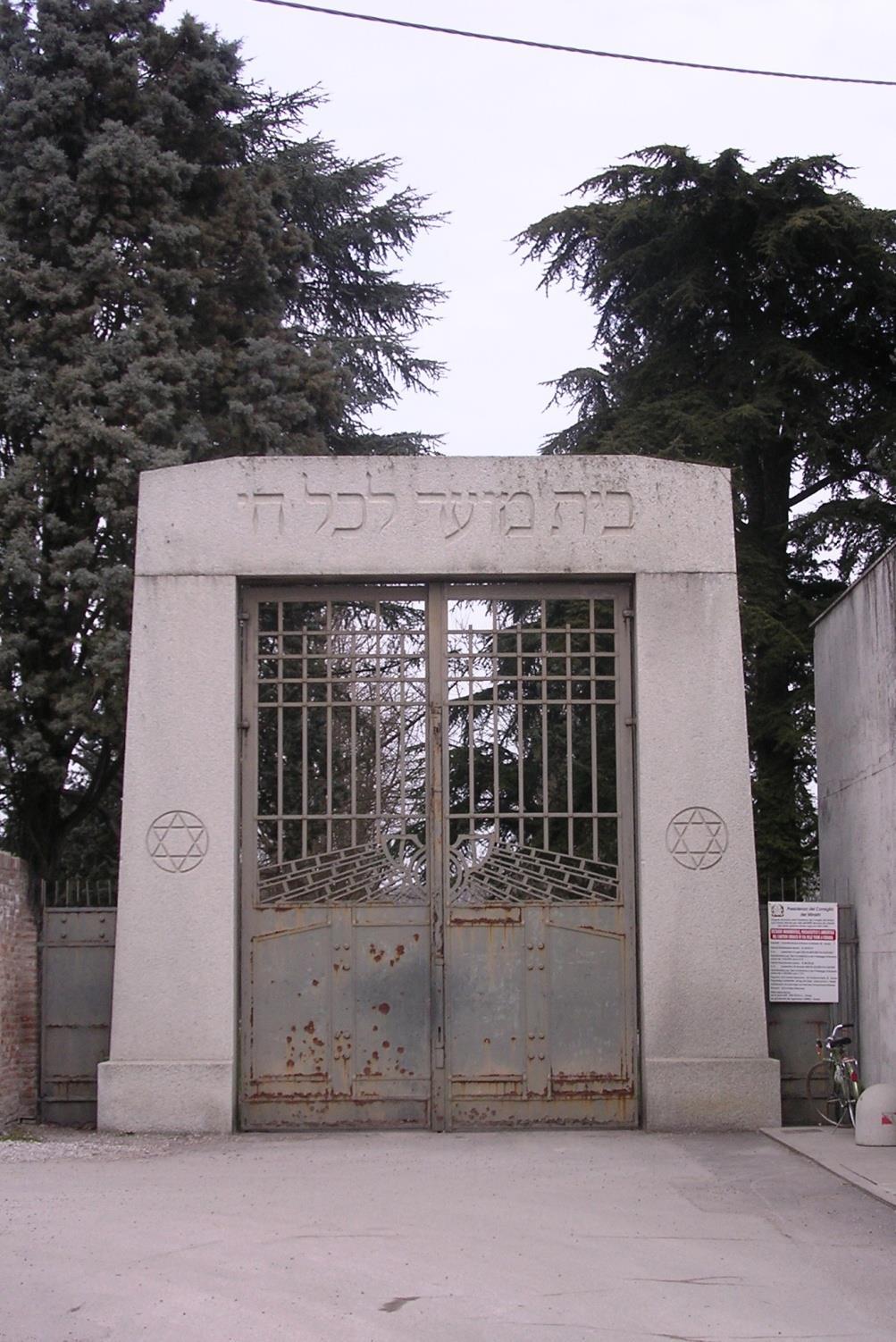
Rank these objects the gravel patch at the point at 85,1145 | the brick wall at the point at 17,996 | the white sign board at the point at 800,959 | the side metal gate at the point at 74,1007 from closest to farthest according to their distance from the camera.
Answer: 1. the gravel patch at the point at 85,1145
2. the brick wall at the point at 17,996
3. the white sign board at the point at 800,959
4. the side metal gate at the point at 74,1007

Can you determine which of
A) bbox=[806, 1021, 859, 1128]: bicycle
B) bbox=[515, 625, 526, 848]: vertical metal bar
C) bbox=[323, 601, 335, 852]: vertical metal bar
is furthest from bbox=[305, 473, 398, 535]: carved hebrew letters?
bbox=[806, 1021, 859, 1128]: bicycle

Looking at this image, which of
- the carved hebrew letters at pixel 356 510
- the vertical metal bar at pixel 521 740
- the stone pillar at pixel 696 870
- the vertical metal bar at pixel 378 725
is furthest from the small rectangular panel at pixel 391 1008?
the carved hebrew letters at pixel 356 510

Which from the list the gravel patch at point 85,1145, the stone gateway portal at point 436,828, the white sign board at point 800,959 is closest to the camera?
the gravel patch at point 85,1145

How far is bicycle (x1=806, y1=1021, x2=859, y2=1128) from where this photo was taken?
1254 centimetres

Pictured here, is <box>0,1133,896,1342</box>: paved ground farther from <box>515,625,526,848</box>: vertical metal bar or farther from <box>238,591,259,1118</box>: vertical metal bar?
<box>515,625,526,848</box>: vertical metal bar

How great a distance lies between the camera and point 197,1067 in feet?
40.3

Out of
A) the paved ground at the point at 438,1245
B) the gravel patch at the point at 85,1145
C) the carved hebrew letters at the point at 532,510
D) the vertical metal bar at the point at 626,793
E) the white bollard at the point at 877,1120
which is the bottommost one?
the paved ground at the point at 438,1245

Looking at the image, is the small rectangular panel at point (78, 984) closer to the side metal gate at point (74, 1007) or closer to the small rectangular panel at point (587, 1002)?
the side metal gate at point (74, 1007)

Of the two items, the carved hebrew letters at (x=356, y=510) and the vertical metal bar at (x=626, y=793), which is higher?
the carved hebrew letters at (x=356, y=510)

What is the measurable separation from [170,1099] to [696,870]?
411cm

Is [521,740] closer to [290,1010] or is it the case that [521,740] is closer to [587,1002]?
[587,1002]

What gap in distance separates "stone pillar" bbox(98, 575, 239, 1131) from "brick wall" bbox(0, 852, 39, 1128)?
3.44ft

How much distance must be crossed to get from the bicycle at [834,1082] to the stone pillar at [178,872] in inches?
173

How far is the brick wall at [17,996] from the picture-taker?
13.0 meters
